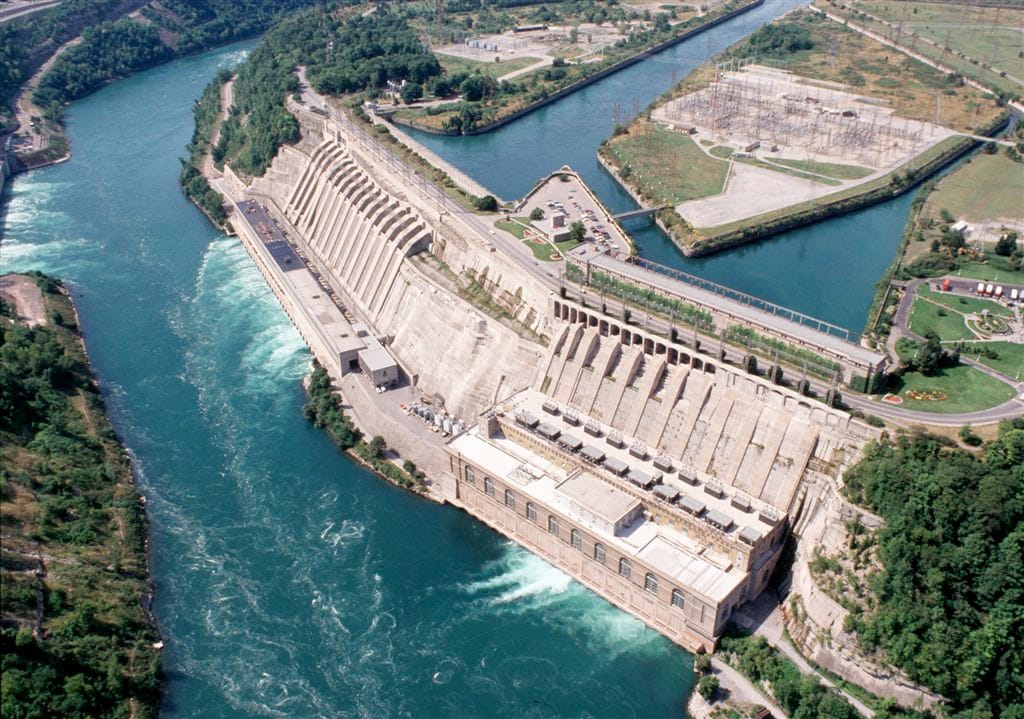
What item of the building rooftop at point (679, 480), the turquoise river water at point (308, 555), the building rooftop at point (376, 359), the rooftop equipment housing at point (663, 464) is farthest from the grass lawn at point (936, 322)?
the building rooftop at point (376, 359)

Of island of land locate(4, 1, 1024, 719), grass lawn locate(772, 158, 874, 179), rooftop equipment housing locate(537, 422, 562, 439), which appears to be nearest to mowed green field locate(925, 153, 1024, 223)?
island of land locate(4, 1, 1024, 719)

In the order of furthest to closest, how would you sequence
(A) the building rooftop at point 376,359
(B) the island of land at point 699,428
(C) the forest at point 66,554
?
(A) the building rooftop at point 376,359, (C) the forest at point 66,554, (B) the island of land at point 699,428

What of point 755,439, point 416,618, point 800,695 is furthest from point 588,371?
point 800,695

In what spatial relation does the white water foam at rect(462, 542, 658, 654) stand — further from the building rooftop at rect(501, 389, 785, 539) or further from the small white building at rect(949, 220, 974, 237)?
the small white building at rect(949, 220, 974, 237)

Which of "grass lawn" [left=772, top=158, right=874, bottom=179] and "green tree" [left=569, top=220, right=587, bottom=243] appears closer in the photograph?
"green tree" [left=569, top=220, right=587, bottom=243]

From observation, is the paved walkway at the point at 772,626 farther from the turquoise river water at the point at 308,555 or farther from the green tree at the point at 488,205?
the green tree at the point at 488,205
